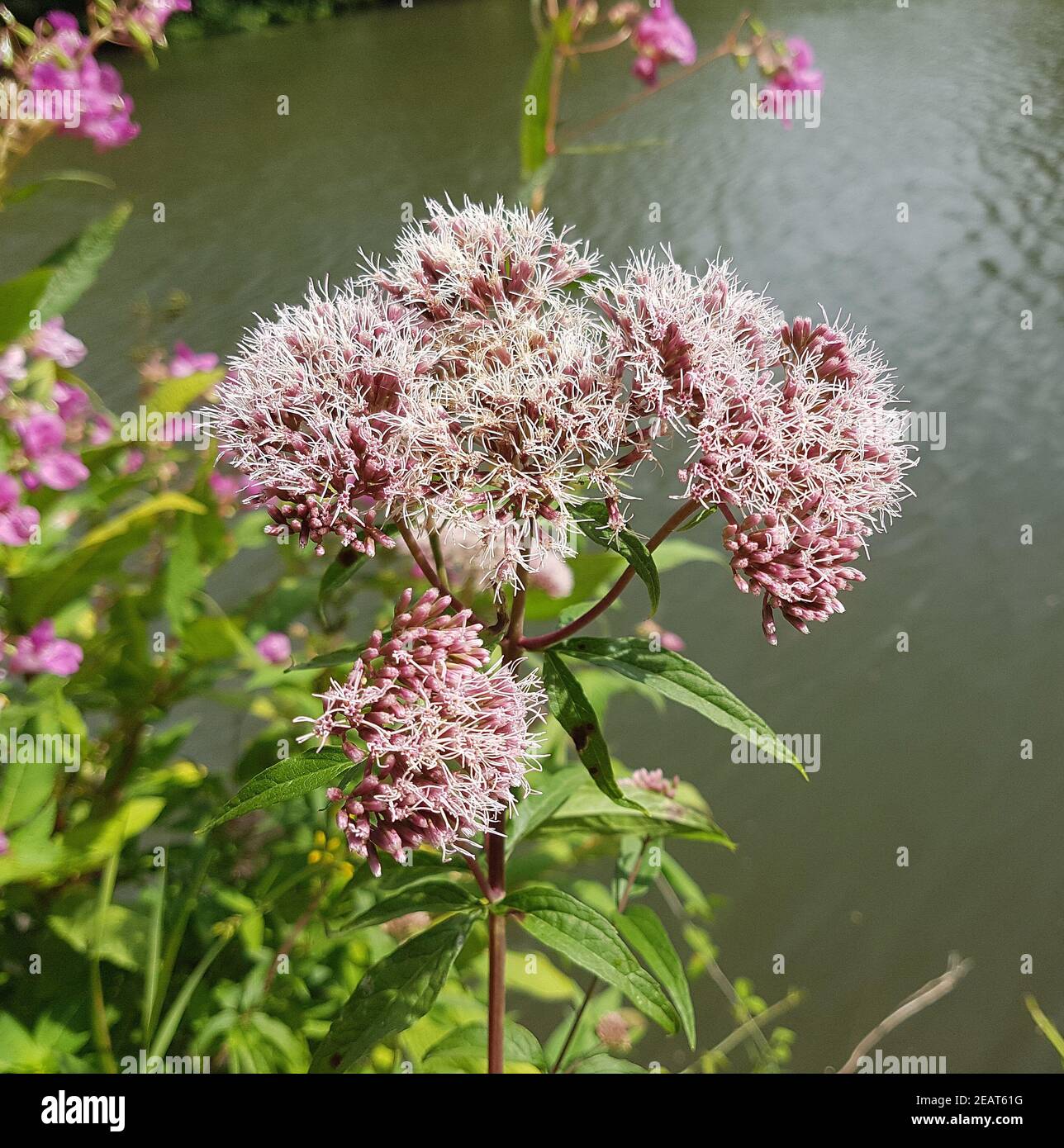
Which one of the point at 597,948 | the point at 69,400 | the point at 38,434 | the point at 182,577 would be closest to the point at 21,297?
the point at 38,434

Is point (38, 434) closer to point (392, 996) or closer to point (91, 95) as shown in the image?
point (91, 95)

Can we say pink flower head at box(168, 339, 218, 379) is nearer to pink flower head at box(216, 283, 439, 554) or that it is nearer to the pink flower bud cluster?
pink flower head at box(216, 283, 439, 554)

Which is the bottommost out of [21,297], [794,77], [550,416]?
[550,416]

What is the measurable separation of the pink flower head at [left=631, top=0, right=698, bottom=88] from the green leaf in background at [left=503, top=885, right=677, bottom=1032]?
176 centimetres

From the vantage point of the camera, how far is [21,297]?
1445 millimetres

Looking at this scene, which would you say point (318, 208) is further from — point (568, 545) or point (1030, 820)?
point (568, 545)

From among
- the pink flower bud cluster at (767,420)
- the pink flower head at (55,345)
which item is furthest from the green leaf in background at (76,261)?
the pink flower bud cluster at (767,420)

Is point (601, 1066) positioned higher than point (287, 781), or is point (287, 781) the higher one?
point (287, 781)

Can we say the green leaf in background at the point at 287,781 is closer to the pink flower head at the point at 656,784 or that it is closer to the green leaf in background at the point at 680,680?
the green leaf in background at the point at 680,680

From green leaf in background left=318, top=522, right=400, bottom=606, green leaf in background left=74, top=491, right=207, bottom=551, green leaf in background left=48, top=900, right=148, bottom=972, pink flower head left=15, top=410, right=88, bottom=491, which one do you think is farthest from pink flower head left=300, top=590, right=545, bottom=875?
pink flower head left=15, top=410, right=88, bottom=491

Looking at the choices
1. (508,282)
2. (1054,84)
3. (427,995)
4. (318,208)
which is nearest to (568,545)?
(508,282)

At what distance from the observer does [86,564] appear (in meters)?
1.54

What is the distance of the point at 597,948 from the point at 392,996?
7.3 inches

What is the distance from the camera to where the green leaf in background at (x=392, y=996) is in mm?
776
